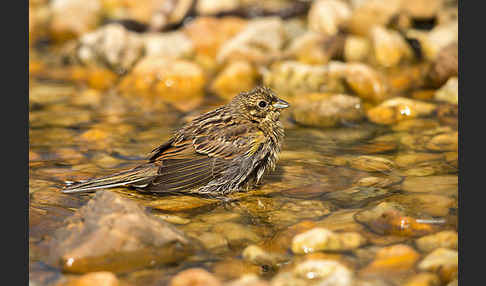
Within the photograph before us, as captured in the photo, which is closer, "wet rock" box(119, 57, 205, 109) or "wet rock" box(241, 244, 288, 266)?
"wet rock" box(241, 244, 288, 266)

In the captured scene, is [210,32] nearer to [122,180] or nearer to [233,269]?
[122,180]

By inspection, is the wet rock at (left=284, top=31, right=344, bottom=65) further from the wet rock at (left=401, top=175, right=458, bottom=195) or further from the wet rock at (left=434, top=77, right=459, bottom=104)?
the wet rock at (left=401, top=175, right=458, bottom=195)

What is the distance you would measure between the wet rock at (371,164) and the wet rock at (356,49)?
451 cm

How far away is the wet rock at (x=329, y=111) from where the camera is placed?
9.39m

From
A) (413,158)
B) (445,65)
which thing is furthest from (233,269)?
(445,65)

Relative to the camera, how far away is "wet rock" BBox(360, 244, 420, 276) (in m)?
5.14

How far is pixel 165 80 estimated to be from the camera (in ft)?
37.6

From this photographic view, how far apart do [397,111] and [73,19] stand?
8383mm

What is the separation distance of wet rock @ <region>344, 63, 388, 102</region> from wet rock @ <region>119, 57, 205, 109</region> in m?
2.65

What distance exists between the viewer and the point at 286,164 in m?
7.90

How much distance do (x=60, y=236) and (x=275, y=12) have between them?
363 inches

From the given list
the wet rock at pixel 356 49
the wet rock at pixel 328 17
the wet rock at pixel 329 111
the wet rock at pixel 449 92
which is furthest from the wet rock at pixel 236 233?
the wet rock at pixel 328 17

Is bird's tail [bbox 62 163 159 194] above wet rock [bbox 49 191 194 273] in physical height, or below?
above

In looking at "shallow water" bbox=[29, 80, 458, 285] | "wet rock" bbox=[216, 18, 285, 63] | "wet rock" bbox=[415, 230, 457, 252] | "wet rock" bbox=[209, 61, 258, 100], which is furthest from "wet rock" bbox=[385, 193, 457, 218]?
"wet rock" bbox=[216, 18, 285, 63]
